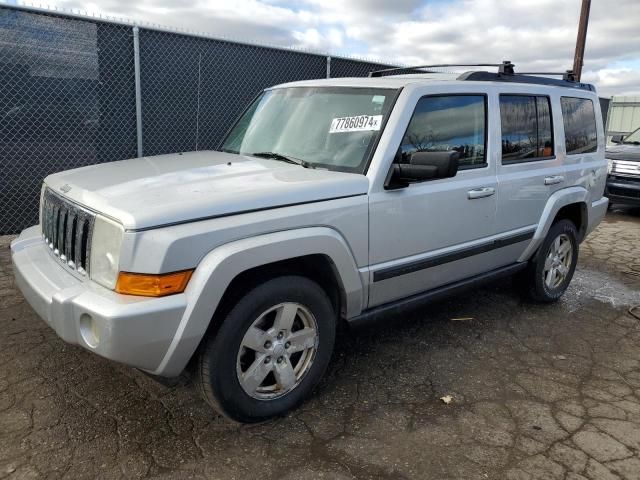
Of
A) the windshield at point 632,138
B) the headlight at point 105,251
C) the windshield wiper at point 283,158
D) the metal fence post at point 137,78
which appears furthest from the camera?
the windshield at point 632,138

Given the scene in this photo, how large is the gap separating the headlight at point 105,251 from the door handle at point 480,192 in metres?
2.28

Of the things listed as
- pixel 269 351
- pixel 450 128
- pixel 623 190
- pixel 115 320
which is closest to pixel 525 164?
pixel 450 128

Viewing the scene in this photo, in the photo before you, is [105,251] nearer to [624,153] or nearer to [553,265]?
[553,265]

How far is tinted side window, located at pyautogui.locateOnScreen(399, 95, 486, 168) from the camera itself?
132 inches

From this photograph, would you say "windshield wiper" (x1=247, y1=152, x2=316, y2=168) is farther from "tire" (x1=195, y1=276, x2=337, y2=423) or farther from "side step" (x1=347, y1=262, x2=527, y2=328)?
"side step" (x1=347, y1=262, x2=527, y2=328)

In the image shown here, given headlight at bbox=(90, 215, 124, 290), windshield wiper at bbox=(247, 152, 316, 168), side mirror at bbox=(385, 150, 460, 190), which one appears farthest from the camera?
windshield wiper at bbox=(247, 152, 316, 168)

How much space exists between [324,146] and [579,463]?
2222 mm

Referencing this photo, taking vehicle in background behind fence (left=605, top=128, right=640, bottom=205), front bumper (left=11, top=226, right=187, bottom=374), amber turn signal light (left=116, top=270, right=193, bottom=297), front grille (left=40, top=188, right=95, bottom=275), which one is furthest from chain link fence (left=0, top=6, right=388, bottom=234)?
vehicle in background behind fence (left=605, top=128, right=640, bottom=205)

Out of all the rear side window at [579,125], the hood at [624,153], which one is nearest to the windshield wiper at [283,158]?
the rear side window at [579,125]

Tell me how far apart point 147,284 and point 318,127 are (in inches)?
65.8

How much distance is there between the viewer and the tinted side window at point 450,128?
3.34m

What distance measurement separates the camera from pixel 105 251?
96.5 inches

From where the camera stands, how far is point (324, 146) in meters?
3.38

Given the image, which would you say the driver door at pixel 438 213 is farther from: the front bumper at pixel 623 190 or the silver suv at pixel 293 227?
the front bumper at pixel 623 190
